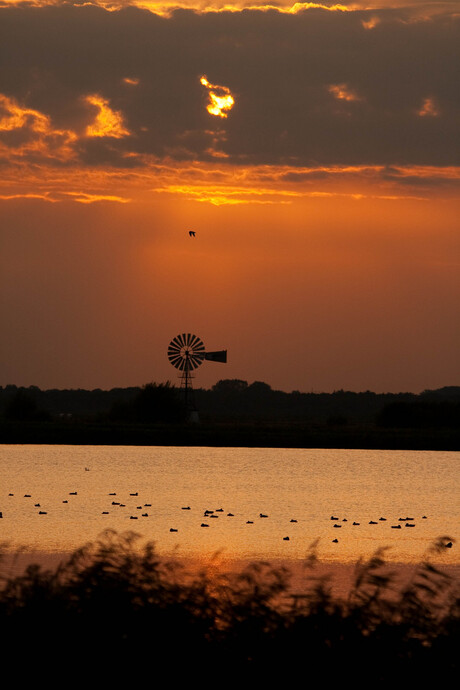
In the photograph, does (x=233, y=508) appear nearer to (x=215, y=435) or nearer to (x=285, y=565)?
(x=285, y=565)

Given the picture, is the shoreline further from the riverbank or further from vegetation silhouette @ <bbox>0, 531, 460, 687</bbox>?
the riverbank

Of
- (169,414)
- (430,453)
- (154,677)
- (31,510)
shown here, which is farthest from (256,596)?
(430,453)

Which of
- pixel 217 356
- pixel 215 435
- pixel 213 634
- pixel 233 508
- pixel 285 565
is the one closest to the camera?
pixel 213 634

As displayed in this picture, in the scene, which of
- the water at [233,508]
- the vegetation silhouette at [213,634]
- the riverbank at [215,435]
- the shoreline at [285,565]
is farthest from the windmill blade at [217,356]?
the vegetation silhouette at [213,634]

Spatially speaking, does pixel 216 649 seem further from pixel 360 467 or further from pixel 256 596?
pixel 360 467

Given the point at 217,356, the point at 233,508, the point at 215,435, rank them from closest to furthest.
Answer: the point at 233,508, the point at 215,435, the point at 217,356

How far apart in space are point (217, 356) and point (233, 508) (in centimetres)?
10618

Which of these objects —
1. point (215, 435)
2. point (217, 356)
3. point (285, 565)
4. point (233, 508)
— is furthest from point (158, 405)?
point (285, 565)

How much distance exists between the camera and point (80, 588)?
12.8 m

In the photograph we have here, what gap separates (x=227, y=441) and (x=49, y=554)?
108 meters

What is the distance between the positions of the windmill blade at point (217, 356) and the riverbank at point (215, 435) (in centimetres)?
1538

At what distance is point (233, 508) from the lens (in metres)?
51.6

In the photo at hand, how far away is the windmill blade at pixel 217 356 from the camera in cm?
15606

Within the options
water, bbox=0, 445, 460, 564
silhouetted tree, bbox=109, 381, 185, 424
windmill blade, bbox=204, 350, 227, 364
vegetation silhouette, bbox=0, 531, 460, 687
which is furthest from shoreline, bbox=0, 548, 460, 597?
windmill blade, bbox=204, 350, 227, 364
